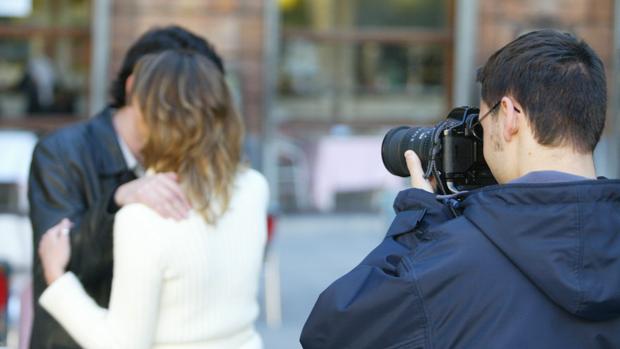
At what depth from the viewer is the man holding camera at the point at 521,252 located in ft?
5.23

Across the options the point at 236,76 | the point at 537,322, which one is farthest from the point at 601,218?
the point at 236,76

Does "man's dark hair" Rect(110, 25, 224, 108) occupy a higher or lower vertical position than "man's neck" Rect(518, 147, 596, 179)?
higher

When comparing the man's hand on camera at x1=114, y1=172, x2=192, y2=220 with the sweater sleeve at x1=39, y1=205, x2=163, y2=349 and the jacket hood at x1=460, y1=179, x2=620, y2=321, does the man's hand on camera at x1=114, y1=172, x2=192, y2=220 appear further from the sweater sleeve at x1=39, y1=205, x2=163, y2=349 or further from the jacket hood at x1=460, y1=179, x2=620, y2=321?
the jacket hood at x1=460, y1=179, x2=620, y2=321

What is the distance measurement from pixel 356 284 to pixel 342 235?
24.9 feet

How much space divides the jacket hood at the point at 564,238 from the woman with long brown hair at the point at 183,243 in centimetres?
91

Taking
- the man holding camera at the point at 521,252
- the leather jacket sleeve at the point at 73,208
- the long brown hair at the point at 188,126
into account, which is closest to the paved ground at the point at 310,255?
the leather jacket sleeve at the point at 73,208

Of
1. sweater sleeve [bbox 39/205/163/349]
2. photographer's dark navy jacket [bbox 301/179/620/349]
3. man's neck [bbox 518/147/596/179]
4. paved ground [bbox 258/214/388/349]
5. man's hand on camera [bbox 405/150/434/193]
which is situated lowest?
paved ground [bbox 258/214/388/349]

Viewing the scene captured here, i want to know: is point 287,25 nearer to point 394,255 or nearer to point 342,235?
point 342,235

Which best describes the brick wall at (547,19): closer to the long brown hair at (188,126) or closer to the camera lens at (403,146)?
the long brown hair at (188,126)

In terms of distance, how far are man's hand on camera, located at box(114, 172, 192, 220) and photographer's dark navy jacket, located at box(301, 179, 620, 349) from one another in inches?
30.1

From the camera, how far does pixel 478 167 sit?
1.90 m

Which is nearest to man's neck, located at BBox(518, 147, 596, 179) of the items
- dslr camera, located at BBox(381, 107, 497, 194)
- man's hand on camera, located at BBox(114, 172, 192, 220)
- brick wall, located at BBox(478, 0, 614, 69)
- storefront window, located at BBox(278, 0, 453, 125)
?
dslr camera, located at BBox(381, 107, 497, 194)

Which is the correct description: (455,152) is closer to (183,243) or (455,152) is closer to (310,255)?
(183,243)

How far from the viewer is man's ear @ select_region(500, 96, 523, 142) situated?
1674mm
